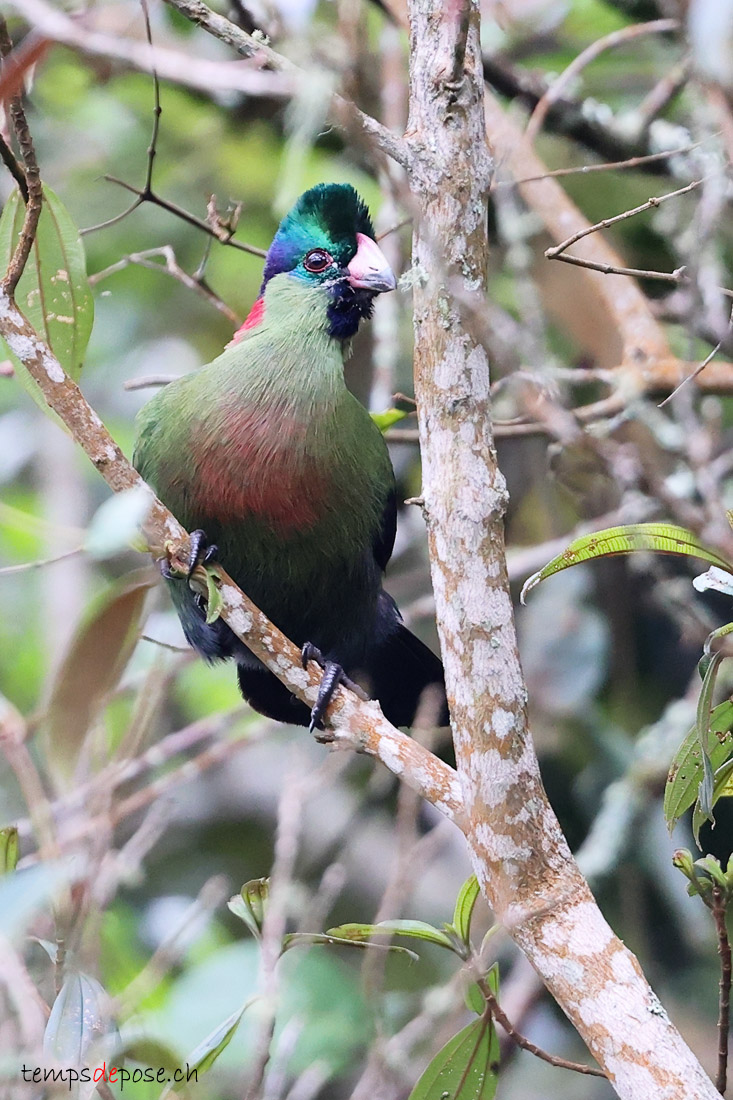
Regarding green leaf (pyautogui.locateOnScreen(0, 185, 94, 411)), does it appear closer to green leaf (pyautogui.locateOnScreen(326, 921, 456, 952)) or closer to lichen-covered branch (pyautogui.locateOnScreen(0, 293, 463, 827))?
lichen-covered branch (pyautogui.locateOnScreen(0, 293, 463, 827))

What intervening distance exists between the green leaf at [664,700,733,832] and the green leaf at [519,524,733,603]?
300mm

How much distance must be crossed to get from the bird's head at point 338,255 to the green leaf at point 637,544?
1305mm

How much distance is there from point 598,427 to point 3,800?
2125 mm

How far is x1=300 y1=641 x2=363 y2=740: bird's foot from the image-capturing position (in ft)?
7.52

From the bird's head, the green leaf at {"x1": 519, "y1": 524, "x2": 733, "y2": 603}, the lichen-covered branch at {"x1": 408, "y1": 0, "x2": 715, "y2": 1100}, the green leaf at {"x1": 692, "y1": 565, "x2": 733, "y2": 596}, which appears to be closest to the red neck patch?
the bird's head

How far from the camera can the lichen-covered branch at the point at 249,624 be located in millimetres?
2002

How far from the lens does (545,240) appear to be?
4191 mm

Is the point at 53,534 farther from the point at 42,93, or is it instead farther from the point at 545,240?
the point at 42,93

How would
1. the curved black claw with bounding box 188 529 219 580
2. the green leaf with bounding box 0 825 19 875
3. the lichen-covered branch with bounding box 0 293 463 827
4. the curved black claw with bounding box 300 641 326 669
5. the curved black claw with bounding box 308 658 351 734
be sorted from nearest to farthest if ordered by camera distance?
the green leaf with bounding box 0 825 19 875 < the lichen-covered branch with bounding box 0 293 463 827 < the curved black claw with bounding box 308 658 351 734 < the curved black claw with bounding box 188 529 219 580 < the curved black claw with bounding box 300 641 326 669

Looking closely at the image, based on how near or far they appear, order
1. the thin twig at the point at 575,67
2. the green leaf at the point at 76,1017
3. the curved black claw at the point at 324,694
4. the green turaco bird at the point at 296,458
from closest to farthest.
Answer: the green leaf at the point at 76,1017, the curved black claw at the point at 324,694, the green turaco bird at the point at 296,458, the thin twig at the point at 575,67

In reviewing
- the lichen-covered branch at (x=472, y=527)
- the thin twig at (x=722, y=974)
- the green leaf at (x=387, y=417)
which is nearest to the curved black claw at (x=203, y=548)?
the green leaf at (x=387, y=417)

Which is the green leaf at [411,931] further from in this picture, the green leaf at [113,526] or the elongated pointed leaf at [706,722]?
the green leaf at [113,526]

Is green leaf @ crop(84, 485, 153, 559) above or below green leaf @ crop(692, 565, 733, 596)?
below

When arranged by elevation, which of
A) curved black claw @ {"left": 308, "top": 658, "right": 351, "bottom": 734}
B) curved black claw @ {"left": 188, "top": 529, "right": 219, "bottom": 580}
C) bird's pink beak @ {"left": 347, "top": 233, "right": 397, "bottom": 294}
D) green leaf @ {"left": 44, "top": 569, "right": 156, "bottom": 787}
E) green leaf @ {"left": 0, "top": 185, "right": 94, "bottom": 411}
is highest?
bird's pink beak @ {"left": 347, "top": 233, "right": 397, "bottom": 294}
